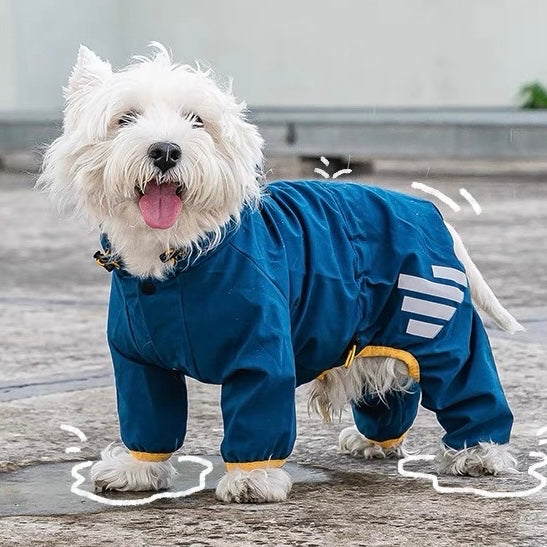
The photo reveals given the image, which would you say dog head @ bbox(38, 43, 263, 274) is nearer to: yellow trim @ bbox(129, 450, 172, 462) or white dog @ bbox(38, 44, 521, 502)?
white dog @ bbox(38, 44, 521, 502)

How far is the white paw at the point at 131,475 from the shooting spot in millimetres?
3828

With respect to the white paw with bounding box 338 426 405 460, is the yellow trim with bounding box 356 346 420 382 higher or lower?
higher

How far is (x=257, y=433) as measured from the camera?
3604 mm

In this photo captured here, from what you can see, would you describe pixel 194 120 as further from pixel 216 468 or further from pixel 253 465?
pixel 216 468

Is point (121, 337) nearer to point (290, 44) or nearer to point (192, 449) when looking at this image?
point (192, 449)

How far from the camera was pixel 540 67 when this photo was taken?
20.5 metres

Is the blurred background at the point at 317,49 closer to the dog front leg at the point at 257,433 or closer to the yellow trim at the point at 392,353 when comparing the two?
the yellow trim at the point at 392,353

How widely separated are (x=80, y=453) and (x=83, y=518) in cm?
73

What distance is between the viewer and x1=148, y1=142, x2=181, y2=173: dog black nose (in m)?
3.40

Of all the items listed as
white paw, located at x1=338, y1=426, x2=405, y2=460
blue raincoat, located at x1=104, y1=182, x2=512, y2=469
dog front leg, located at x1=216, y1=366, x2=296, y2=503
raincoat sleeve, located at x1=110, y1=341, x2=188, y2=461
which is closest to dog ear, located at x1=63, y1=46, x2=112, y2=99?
blue raincoat, located at x1=104, y1=182, x2=512, y2=469

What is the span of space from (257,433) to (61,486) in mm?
629

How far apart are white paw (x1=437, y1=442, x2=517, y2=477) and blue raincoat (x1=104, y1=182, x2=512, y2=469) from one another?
4 cm

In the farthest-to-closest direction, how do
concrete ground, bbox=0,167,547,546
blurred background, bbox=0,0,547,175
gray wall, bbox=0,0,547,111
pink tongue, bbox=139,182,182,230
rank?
gray wall, bbox=0,0,547,111 < blurred background, bbox=0,0,547,175 < pink tongue, bbox=139,182,182,230 < concrete ground, bbox=0,167,547,546

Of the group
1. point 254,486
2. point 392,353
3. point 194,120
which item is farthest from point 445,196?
point 254,486
